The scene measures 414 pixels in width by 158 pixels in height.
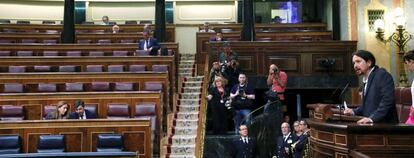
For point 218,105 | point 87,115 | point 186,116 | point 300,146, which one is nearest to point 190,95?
point 186,116

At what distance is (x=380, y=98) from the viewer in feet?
11.0

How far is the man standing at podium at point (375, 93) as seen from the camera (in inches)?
130

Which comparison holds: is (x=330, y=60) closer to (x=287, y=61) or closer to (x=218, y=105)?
(x=287, y=61)

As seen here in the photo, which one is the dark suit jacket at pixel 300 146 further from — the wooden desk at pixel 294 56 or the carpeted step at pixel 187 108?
the wooden desk at pixel 294 56

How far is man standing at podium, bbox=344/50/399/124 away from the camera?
3.30 metres

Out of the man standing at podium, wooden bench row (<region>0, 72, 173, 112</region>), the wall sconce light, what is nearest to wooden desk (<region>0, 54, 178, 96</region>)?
wooden bench row (<region>0, 72, 173, 112</region>)

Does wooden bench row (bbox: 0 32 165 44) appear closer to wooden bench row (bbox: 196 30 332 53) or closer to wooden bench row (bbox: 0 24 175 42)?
wooden bench row (bbox: 0 24 175 42)

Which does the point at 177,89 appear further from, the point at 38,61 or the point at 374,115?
the point at 374,115

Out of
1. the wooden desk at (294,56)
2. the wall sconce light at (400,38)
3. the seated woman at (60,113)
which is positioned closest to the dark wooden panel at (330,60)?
the wooden desk at (294,56)

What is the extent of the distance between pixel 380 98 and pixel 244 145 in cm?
321

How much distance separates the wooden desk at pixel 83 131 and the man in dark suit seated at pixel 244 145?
116cm

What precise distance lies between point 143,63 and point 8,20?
8519 mm

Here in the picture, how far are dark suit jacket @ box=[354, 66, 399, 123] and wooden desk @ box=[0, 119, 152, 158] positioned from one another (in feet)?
11.2

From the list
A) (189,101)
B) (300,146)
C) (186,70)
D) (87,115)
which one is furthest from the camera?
(186,70)
